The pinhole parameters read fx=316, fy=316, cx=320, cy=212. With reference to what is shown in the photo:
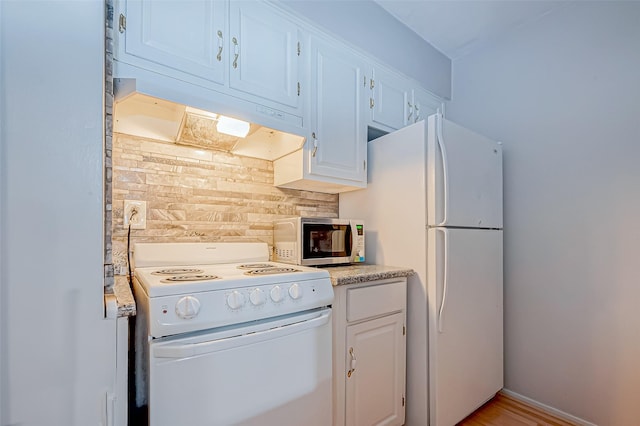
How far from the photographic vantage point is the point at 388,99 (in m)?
2.12

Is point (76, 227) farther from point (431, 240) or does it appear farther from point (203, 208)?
point (431, 240)

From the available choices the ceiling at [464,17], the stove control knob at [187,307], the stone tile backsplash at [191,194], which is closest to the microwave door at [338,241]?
the stone tile backsplash at [191,194]

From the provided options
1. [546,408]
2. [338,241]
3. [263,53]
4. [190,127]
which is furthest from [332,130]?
[546,408]

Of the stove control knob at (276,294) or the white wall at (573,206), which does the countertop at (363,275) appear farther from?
the white wall at (573,206)

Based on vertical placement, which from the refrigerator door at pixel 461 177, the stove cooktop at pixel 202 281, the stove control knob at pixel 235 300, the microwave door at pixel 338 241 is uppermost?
the refrigerator door at pixel 461 177

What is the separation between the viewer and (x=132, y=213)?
1.46 meters

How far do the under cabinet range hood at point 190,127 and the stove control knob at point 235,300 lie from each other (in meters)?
0.74

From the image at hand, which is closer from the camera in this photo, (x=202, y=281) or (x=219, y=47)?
(x=202, y=281)

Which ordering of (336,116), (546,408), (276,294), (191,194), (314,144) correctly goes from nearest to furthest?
1. (276,294)
2. (191,194)
3. (314,144)
4. (336,116)
5. (546,408)

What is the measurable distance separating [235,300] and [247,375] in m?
0.26

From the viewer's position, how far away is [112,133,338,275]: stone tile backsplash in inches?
57.5

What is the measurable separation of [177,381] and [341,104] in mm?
1569

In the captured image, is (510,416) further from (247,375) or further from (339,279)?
(247,375)

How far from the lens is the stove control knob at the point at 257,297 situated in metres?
1.09
